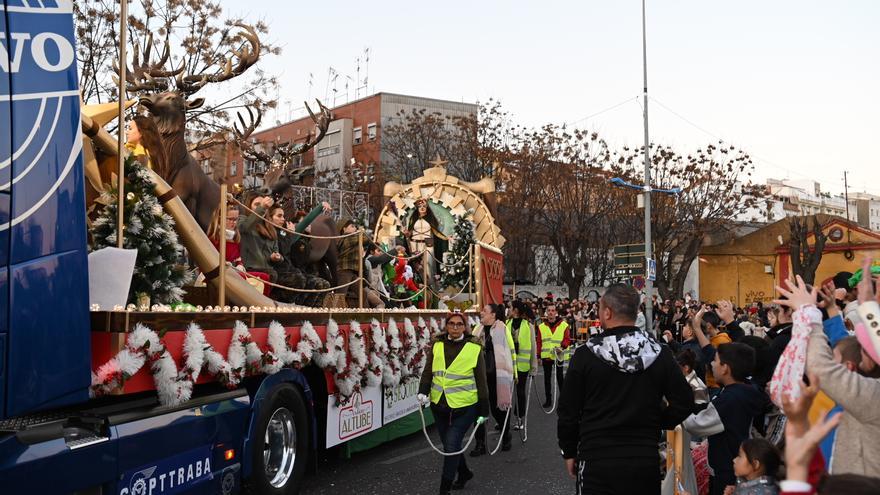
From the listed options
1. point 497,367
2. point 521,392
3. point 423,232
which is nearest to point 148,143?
point 497,367

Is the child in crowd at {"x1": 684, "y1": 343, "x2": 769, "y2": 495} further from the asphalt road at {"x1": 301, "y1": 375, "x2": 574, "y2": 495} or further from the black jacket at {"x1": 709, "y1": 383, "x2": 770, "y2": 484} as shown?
the asphalt road at {"x1": 301, "y1": 375, "x2": 574, "y2": 495}

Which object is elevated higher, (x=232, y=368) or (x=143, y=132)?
(x=143, y=132)

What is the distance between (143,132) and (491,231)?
9.95m

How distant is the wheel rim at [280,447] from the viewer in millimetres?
6707

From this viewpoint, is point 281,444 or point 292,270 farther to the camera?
point 292,270

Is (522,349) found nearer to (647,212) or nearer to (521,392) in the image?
(521,392)

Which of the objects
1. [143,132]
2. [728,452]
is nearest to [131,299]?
[143,132]

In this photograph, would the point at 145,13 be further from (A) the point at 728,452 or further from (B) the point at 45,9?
(A) the point at 728,452

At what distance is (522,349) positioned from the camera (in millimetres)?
11445

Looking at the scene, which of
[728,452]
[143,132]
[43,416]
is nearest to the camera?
[43,416]

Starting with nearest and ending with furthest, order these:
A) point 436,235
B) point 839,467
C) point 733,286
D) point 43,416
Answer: point 839,467
point 43,416
point 436,235
point 733,286

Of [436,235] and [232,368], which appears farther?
[436,235]

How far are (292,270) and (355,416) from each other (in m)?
1.83

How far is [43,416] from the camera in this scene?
4.43 metres
